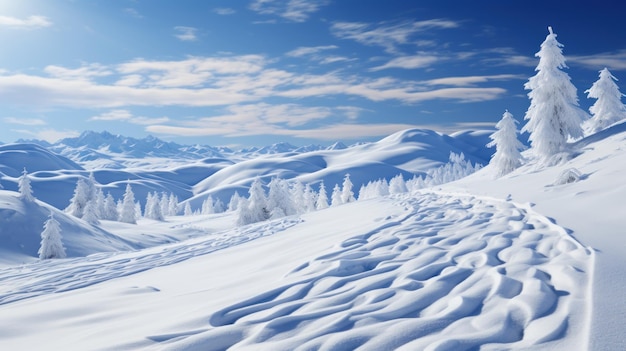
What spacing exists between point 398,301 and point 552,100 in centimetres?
2654

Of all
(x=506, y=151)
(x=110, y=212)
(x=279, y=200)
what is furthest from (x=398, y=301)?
(x=110, y=212)

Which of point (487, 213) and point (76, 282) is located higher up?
point (487, 213)

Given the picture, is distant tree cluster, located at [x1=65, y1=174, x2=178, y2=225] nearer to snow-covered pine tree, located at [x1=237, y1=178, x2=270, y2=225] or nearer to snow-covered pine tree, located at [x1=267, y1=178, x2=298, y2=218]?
snow-covered pine tree, located at [x1=237, y1=178, x2=270, y2=225]

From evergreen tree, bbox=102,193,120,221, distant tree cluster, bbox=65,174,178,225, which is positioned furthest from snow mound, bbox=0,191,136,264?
evergreen tree, bbox=102,193,120,221

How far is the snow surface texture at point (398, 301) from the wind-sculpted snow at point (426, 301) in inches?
0.4

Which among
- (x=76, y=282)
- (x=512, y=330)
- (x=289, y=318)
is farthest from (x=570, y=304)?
(x=76, y=282)

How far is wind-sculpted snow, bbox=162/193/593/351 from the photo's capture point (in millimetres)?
3334

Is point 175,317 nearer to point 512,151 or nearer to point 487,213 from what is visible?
point 487,213

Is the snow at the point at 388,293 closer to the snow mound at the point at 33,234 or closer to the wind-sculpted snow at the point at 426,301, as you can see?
the wind-sculpted snow at the point at 426,301

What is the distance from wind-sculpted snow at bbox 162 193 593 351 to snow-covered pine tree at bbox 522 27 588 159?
2137 cm

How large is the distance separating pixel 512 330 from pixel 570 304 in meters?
0.68

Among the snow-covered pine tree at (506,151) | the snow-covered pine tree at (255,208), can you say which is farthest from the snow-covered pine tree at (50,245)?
the snow-covered pine tree at (506,151)

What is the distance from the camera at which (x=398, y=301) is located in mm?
4188

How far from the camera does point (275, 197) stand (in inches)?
2007
